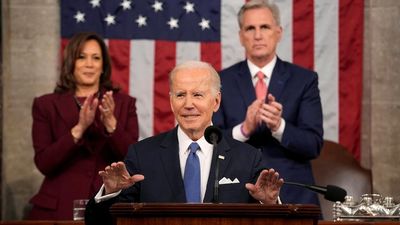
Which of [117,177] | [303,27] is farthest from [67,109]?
[303,27]

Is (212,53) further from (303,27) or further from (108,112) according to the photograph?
(108,112)

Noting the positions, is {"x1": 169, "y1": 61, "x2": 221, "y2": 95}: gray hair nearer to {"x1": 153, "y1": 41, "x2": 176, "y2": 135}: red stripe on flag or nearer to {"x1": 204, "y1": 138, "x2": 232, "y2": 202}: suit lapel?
{"x1": 204, "y1": 138, "x2": 232, "y2": 202}: suit lapel

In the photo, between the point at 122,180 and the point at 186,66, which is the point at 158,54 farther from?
the point at 122,180

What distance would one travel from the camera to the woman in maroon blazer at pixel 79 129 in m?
6.20

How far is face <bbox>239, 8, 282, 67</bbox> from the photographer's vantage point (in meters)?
6.29

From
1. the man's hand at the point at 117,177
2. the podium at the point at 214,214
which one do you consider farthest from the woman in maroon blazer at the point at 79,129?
the podium at the point at 214,214

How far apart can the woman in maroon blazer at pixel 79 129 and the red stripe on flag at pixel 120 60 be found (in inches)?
47.0

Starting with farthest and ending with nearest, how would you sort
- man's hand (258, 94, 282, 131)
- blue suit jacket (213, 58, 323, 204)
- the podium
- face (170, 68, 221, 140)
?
1. blue suit jacket (213, 58, 323, 204)
2. man's hand (258, 94, 282, 131)
3. face (170, 68, 221, 140)
4. the podium

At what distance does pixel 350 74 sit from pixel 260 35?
1708 millimetres

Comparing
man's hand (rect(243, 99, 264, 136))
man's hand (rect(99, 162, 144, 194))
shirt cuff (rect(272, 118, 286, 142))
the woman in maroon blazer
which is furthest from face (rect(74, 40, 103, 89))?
man's hand (rect(99, 162, 144, 194))

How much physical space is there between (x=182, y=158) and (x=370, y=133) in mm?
3294

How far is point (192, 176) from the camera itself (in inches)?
187

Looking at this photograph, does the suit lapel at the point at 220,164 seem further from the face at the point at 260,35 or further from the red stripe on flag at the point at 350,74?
the red stripe on flag at the point at 350,74

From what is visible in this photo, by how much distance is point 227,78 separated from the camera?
634 cm
